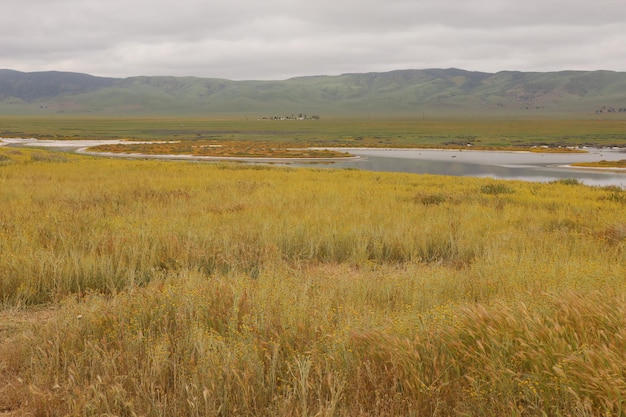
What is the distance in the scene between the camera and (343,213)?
1121 centimetres

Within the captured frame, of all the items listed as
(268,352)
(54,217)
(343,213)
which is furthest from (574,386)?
(54,217)

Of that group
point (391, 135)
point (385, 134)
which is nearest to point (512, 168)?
point (391, 135)

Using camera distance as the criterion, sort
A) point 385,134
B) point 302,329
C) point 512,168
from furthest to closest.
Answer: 1. point 385,134
2. point 512,168
3. point 302,329

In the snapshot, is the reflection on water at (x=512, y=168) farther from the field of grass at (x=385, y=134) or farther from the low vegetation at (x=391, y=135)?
the field of grass at (x=385, y=134)

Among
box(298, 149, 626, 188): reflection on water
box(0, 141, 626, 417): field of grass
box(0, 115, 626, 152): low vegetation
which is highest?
box(0, 115, 626, 152): low vegetation

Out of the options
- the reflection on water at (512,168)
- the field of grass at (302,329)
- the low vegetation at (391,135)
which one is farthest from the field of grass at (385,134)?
the field of grass at (302,329)

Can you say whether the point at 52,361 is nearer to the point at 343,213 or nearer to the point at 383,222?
the point at 383,222

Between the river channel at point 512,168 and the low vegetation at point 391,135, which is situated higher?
the low vegetation at point 391,135

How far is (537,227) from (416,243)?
318 centimetres

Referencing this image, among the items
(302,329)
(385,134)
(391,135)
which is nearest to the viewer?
(302,329)

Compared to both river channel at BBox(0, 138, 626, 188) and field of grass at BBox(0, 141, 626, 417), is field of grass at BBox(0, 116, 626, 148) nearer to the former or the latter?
river channel at BBox(0, 138, 626, 188)

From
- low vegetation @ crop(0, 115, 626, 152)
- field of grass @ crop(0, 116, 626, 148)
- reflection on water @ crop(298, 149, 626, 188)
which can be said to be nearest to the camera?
reflection on water @ crop(298, 149, 626, 188)

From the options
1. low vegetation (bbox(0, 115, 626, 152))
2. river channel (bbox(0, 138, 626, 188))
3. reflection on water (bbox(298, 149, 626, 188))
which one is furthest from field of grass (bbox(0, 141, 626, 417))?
low vegetation (bbox(0, 115, 626, 152))

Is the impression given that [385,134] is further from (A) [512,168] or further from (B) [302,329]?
(B) [302,329]
